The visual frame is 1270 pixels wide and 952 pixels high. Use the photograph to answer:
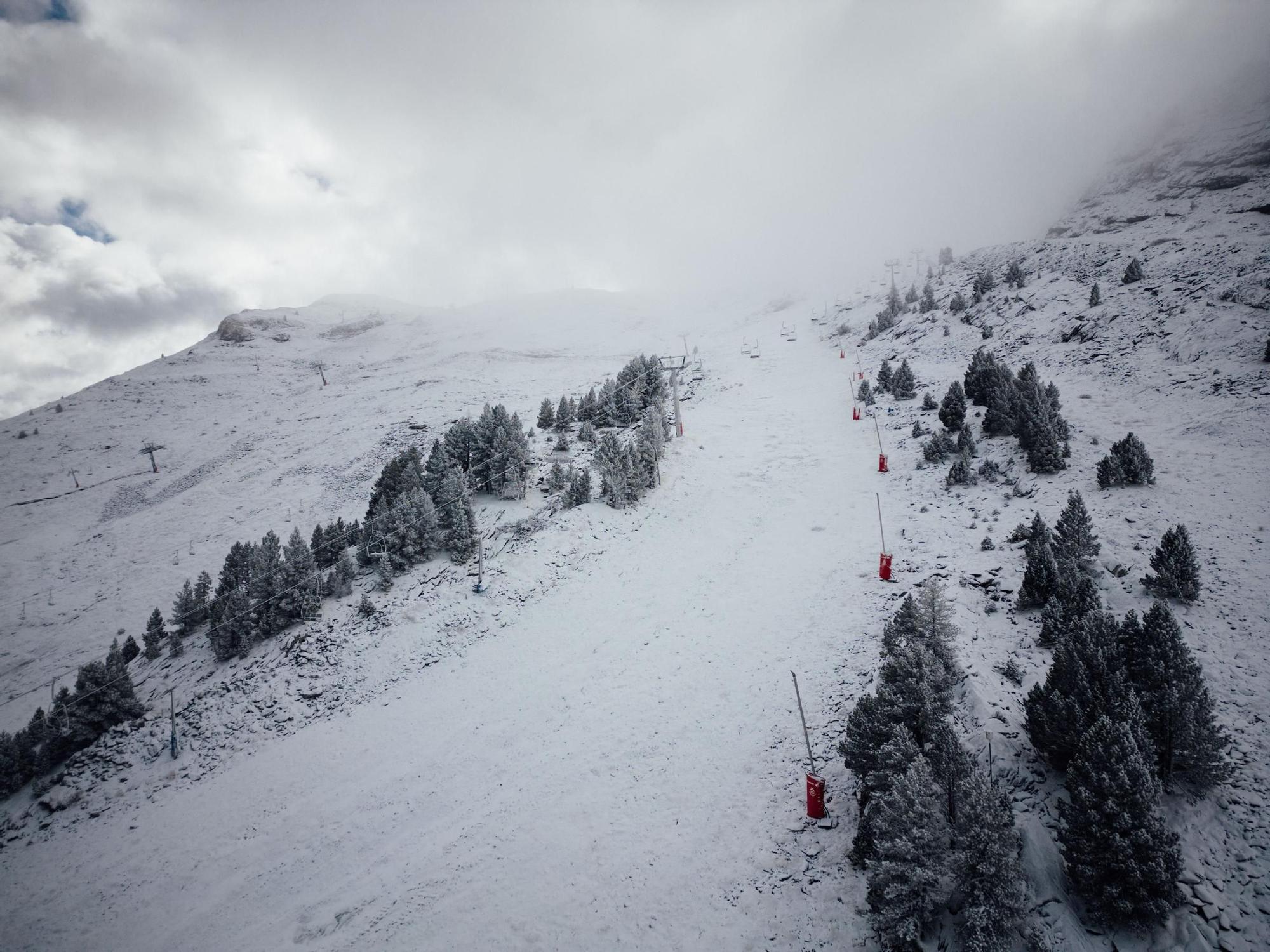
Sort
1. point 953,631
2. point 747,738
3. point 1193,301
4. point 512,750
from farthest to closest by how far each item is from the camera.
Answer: point 1193,301 < point 512,750 < point 747,738 < point 953,631

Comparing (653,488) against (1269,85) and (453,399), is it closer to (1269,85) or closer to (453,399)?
(453,399)

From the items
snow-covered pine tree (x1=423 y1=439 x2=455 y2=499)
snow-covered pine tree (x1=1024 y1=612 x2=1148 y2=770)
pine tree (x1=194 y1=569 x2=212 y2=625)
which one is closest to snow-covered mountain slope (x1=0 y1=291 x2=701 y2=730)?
pine tree (x1=194 y1=569 x2=212 y2=625)

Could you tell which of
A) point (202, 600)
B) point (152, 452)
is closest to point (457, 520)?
point (202, 600)

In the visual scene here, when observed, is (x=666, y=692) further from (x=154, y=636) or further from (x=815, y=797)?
(x=154, y=636)

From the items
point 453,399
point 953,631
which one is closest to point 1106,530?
point 953,631

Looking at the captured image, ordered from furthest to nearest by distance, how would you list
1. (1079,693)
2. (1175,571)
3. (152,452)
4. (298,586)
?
(152,452), (298,586), (1175,571), (1079,693)

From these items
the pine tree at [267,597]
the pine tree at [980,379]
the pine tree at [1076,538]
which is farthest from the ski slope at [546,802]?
the pine tree at [980,379]
